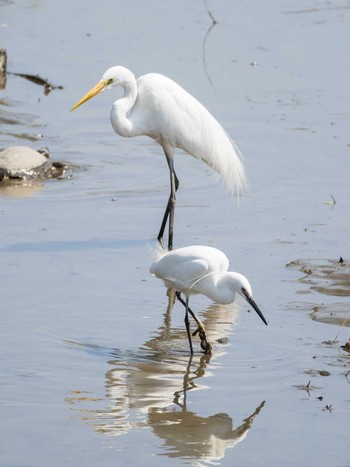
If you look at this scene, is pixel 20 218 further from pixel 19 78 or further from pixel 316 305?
pixel 19 78

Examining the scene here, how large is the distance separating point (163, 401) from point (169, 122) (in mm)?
4171

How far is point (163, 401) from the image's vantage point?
6.40 meters

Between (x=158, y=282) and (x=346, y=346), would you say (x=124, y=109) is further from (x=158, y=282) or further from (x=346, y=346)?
(x=346, y=346)

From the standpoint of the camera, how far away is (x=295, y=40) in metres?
18.4

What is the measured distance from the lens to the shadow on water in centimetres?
590

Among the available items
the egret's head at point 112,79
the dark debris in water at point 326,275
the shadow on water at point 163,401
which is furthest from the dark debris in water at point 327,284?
the egret's head at point 112,79

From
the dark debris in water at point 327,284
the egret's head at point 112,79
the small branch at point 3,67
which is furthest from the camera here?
the small branch at point 3,67

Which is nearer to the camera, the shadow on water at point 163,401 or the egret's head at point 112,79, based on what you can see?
the shadow on water at point 163,401

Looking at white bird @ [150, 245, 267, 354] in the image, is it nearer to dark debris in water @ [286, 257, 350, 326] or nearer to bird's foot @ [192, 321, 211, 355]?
bird's foot @ [192, 321, 211, 355]

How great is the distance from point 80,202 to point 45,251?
1.51 m

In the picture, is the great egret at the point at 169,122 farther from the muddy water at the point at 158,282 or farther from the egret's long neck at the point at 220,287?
the egret's long neck at the point at 220,287

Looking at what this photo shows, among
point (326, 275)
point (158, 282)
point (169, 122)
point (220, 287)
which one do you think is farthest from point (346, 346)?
point (169, 122)

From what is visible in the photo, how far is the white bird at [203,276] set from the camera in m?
7.08

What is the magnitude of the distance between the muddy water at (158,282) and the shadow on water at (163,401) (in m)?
0.01
